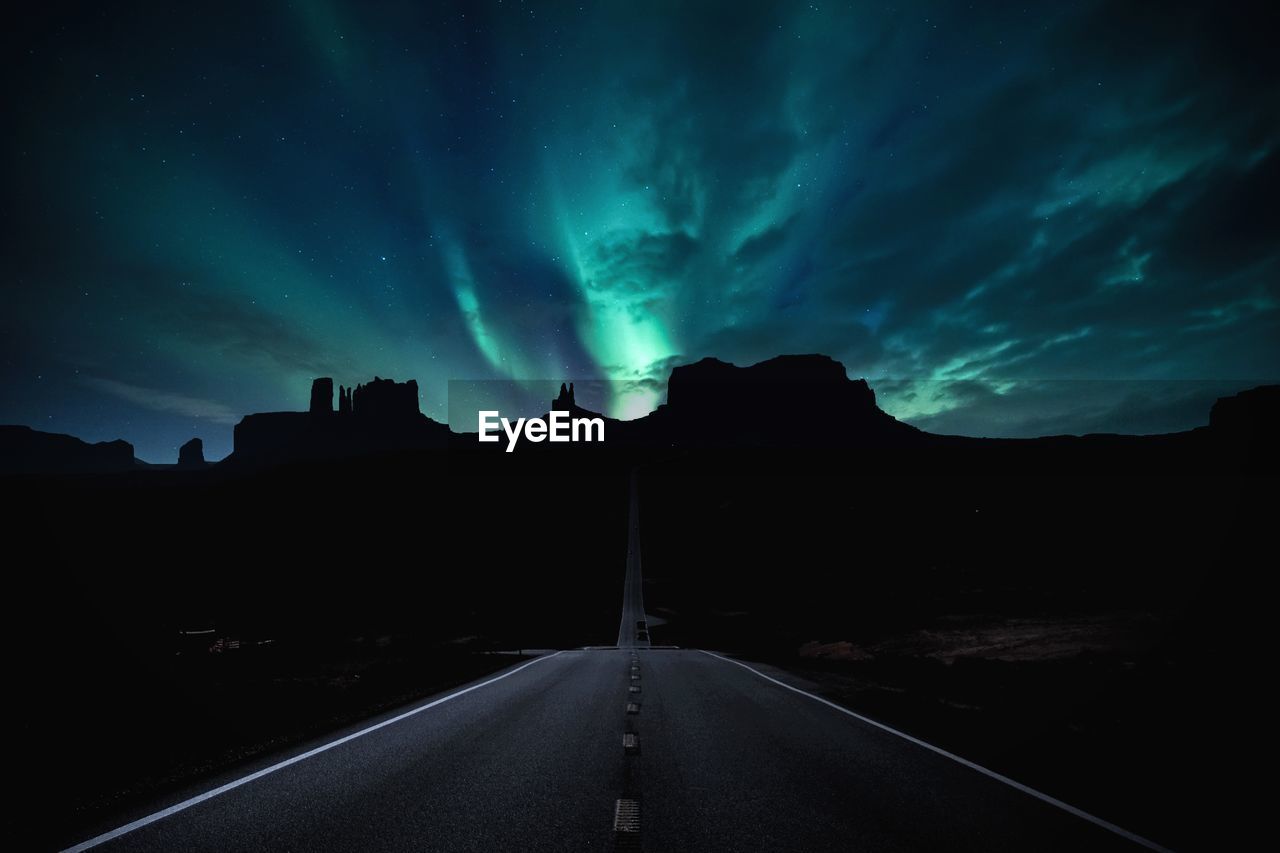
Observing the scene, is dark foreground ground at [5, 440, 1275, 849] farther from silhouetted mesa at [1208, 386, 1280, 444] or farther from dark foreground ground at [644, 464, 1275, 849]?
silhouetted mesa at [1208, 386, 1280, 444]

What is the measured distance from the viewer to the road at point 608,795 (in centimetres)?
395

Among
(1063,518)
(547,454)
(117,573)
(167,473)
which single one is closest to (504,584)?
(117,573)

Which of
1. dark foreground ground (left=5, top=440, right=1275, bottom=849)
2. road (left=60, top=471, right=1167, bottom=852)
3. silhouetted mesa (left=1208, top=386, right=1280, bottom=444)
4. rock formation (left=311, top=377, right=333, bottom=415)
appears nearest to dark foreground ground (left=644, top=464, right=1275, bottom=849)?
dark foreground ground (left=5, top=440, right=1275, bottom=849)

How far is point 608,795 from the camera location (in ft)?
16.0

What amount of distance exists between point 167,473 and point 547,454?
11789 centimetres

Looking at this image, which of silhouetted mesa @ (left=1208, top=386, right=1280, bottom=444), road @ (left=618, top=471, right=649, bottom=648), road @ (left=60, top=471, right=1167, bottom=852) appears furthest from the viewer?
silhouetted mesa @ (left=1208, top=386, right=1280, bottom=444)

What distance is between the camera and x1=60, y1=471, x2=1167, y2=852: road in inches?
155

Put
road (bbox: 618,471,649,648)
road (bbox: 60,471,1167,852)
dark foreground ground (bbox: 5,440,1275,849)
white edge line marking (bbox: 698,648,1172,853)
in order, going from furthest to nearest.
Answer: road (bbox: 618,471,649,648) → dark foreground ground (bbox: 5,440,1275,849) → white edge line marking (bbox: 698,648,1172,853) → road (bbox: 60,471,1167,852)

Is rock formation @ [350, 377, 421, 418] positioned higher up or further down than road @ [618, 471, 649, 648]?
higher up

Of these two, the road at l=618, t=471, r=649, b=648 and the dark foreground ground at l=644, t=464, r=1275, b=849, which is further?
the road at l=618, t=471, r=649, b=648

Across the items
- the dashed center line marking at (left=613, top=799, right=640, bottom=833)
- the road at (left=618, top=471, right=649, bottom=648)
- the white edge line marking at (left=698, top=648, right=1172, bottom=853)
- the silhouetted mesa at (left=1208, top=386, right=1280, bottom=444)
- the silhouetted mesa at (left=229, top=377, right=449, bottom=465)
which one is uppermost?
the silhouetted mesa at (left=229, top=377, right=449, bottom=465)

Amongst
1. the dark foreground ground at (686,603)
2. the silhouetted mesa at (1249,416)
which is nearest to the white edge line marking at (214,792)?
the dark foreground ground at (686,603)

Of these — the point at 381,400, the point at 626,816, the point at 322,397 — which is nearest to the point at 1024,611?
the point at 626,816

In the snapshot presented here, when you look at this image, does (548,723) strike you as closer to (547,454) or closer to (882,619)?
(882,619)
